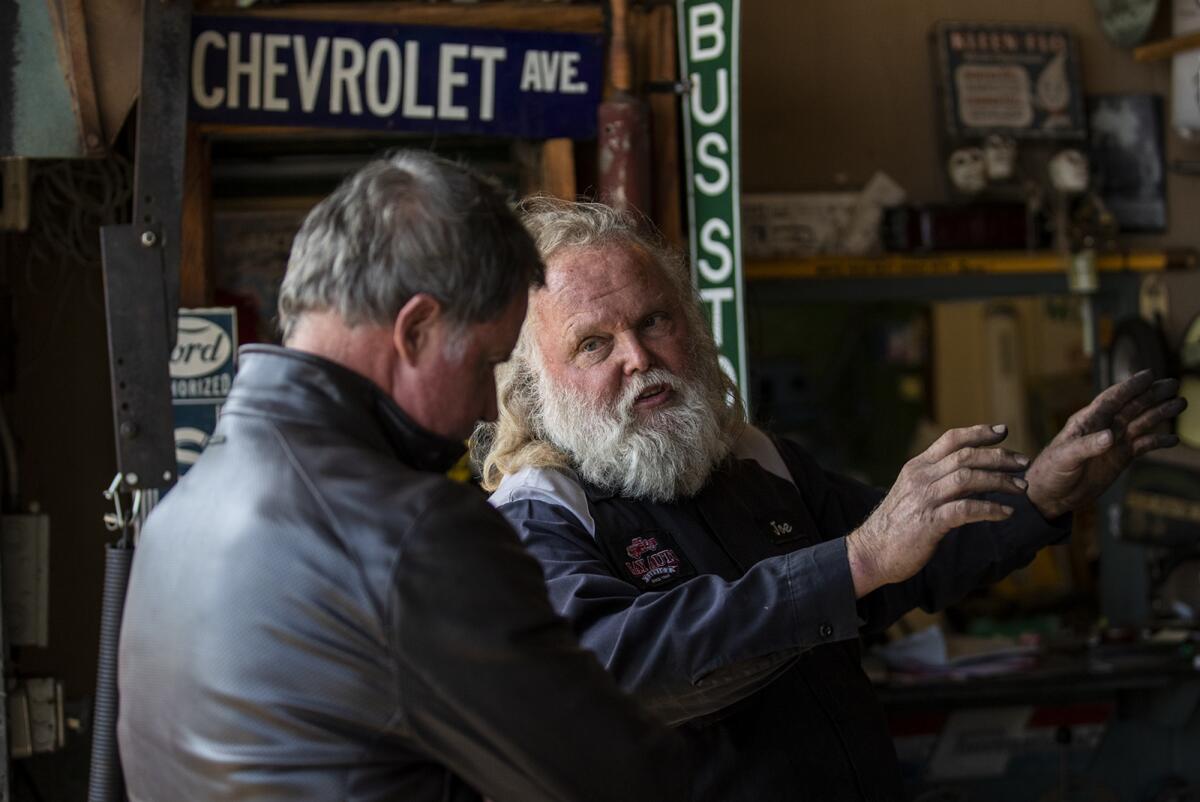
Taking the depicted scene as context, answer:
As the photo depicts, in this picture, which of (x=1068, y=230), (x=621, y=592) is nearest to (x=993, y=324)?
(x=1068, y=230)

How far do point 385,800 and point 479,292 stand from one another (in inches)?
20.5

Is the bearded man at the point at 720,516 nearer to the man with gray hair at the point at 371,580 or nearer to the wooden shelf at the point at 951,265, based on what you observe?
the man with gray hair at the point at 371,580

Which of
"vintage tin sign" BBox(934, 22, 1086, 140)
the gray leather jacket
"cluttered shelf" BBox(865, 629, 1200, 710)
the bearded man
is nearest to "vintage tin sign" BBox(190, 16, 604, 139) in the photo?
the bearded man

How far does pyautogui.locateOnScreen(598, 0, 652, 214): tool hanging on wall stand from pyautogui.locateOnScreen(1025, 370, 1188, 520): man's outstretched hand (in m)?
1.86

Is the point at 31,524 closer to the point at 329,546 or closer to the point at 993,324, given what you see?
the point at 329,546

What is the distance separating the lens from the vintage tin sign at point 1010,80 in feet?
17.7

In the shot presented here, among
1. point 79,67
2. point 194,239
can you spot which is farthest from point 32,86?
point 194,239

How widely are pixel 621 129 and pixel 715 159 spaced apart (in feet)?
1.18

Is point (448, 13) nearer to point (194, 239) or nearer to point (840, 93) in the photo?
point (194, 239)

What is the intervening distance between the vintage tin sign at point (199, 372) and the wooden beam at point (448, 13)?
32.8 inches

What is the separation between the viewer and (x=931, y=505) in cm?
199

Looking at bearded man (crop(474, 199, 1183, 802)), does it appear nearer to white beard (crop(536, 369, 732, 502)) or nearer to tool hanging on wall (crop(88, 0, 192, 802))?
white beard (crop(536, 369, 732, 502))

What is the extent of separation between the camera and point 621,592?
216cm

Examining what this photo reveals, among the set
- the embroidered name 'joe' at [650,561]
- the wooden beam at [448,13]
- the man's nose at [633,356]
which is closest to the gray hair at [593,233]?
the man's nose at [633,356]
